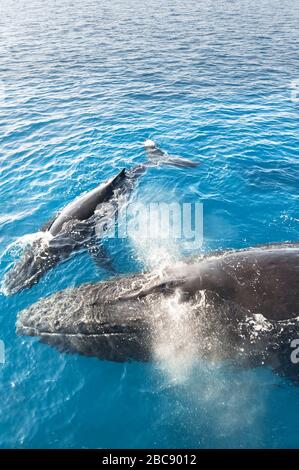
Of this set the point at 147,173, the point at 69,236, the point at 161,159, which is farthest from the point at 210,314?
the point at 161,159

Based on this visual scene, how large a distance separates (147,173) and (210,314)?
10799mm

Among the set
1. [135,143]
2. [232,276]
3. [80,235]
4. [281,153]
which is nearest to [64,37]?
[135,143]

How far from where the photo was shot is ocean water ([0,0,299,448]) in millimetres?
8875

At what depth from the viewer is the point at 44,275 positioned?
43.3ft

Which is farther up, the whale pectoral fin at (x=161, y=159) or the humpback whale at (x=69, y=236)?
the whale pectoral fin at (x=161, y=159)

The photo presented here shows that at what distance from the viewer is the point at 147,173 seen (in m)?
18.9

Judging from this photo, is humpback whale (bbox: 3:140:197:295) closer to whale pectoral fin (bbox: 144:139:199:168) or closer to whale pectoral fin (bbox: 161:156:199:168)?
whale pectoral fin (bbox: 144:139:199:168)

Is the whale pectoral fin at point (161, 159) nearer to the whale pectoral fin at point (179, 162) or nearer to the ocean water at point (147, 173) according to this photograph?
the whale pectoral fin at point (179, 162)

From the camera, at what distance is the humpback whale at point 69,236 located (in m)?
13.2

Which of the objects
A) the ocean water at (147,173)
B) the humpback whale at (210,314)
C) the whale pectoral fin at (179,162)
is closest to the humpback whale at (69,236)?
the ocean water at (147,173)

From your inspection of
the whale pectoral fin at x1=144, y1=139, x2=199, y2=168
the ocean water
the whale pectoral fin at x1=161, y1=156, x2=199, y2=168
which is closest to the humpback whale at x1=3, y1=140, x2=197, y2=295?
the ocean water

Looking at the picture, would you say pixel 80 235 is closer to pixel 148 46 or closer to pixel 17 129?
pixel 17 129

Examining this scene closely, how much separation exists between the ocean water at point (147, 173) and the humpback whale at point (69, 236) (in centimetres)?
52
